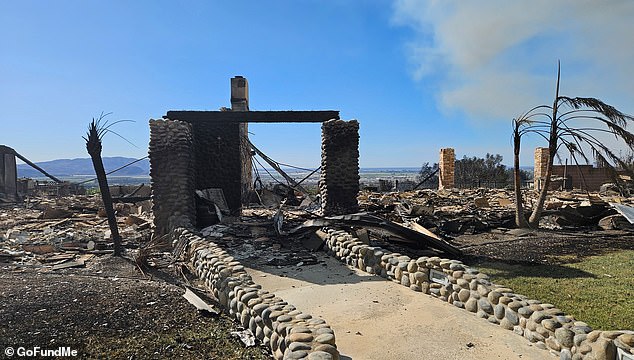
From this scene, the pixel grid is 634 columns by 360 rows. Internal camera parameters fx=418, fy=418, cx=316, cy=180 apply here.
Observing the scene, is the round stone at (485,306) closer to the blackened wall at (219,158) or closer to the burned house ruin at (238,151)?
the burned house ruin at (238,151)

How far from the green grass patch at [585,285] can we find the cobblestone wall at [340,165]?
5947mm

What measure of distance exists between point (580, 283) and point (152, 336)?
788cm

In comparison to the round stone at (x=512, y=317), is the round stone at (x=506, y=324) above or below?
below

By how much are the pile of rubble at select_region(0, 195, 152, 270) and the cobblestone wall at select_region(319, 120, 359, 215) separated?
20.6 feet

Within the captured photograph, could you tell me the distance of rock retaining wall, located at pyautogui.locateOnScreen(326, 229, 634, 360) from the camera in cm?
466

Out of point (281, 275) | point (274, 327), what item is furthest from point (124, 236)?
point (274, 327)

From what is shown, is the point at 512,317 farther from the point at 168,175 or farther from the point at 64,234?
the point at 64,234

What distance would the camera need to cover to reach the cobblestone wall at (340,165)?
15.1 meters

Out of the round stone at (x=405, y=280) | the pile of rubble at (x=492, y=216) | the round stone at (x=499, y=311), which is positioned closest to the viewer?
the round stone at (x=499, y=311)

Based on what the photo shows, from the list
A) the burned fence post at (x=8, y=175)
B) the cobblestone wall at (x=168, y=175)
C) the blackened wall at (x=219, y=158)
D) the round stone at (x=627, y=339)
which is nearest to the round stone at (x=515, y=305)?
the round stone at (x=627, y=339)

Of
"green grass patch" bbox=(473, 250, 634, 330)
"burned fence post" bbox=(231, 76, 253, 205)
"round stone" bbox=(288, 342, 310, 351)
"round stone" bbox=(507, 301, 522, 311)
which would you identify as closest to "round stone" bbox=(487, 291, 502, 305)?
"round stone" bbox=(507, 301, 522, 311)

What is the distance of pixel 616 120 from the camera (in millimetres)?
13133

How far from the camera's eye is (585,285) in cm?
809

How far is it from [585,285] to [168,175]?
35.4 ft
